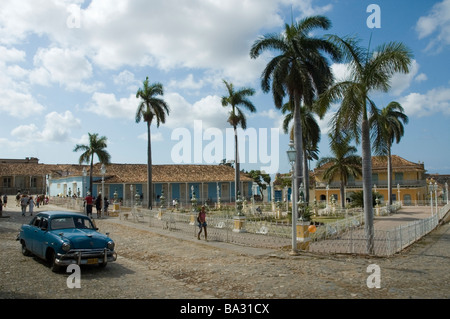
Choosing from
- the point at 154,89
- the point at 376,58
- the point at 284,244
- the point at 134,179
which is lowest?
the point at 284,244

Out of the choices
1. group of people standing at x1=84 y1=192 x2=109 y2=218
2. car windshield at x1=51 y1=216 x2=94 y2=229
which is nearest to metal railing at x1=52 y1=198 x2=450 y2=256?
group of people standing at x1=84 y1=192 x2=109 y2=218

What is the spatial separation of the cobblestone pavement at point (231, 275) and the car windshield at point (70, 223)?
3.55 feet

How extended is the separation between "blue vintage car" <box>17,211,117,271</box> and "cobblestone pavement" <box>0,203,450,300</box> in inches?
14.6

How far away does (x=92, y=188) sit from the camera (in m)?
37.6

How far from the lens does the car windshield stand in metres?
9.26

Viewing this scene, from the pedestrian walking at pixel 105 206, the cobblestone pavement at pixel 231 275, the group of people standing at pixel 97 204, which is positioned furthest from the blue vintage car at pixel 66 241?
the pedestrian walking at pixel 105 206

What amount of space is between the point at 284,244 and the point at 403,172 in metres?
42.0

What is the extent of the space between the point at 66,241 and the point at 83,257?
0.54 metres

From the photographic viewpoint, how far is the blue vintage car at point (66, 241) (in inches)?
321

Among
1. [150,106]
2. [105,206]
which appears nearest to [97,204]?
[105,206]

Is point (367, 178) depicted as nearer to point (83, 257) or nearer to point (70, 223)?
point (83, 257)

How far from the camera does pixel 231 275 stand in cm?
836
